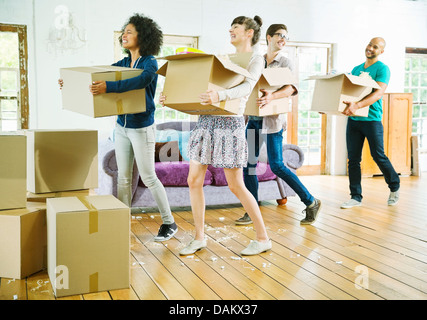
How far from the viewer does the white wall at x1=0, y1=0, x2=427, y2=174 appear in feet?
16.9

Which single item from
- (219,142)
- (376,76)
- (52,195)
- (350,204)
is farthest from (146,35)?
(350,204)

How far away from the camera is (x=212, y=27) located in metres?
5.77

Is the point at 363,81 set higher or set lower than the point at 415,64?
lower

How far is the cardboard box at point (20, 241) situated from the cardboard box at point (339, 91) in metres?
2.11

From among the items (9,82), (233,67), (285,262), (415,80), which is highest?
(415,80)

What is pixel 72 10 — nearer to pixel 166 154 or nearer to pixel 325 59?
pixel 166 154

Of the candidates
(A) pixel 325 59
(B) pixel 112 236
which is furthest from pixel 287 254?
(A) pixel 325 59

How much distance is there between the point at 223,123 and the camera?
8.04ft

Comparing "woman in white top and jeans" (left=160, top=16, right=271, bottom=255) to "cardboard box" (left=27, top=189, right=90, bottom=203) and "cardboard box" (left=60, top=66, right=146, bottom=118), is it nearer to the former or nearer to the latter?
"cardboard box" (left=60, top=66, right=146, bottom=118)

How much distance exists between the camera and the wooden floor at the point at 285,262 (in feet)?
6.92

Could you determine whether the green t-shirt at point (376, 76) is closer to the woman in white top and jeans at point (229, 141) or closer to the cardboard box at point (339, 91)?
the cardboard box at point (339, 91)

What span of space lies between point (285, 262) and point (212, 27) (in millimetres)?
3874

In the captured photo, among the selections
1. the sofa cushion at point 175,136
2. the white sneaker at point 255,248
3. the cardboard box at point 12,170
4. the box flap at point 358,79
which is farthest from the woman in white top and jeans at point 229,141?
the sofa cushion at point 175,136

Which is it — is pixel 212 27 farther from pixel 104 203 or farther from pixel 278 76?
pixel 104 203
